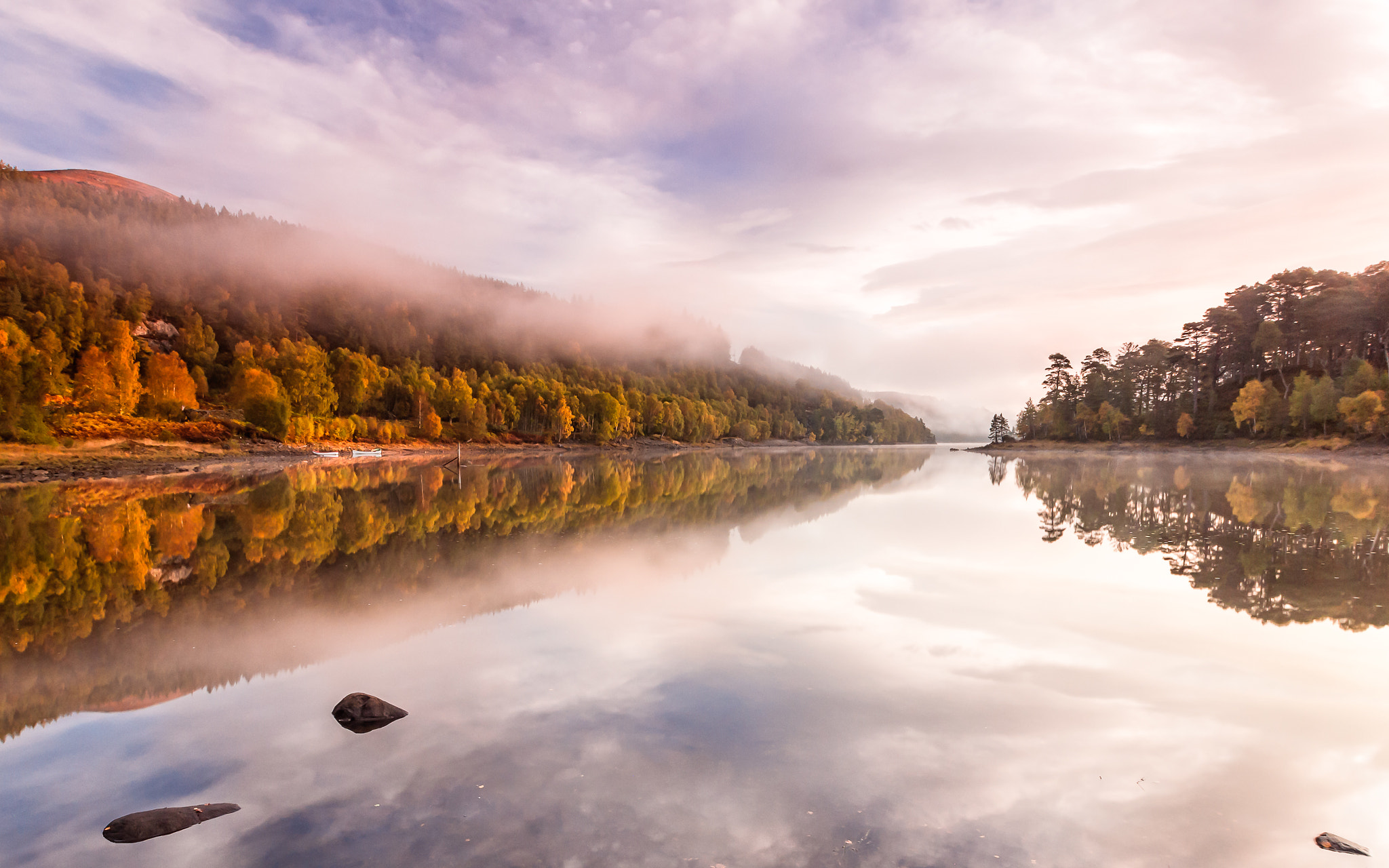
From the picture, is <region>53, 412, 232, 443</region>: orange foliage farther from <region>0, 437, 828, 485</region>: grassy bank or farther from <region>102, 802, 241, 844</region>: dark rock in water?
<region>102, 802, 241, 844</region>: dark rock in water

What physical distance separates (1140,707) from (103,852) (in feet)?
31.7

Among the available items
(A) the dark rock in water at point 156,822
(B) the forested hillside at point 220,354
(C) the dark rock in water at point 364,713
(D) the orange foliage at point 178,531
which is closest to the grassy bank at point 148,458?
(B) the forested hillside at point 220,354

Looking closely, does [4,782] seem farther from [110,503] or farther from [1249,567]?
[110,503]

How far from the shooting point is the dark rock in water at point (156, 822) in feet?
16.5

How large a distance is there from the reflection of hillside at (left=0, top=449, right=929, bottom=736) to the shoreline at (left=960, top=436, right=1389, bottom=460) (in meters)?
70.2

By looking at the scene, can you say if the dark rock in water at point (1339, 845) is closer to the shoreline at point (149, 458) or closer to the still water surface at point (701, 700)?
the still water surface at point (701, 700)

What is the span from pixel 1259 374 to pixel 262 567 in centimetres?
12286

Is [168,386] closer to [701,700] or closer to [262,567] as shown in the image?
[262,567]

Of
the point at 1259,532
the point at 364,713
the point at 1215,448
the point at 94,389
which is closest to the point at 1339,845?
the point at 364,713

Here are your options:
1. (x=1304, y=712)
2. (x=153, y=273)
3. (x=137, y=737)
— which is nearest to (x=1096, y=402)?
(x=1304, y=712)

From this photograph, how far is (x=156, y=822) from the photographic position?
512 centimetres

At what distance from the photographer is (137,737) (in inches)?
266

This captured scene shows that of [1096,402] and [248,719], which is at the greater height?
[1096,402]

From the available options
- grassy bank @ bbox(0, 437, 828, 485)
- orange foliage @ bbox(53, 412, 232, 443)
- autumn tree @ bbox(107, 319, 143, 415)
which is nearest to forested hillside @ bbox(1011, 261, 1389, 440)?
grassy bank @ bbox(0, 437, 828, 485)
